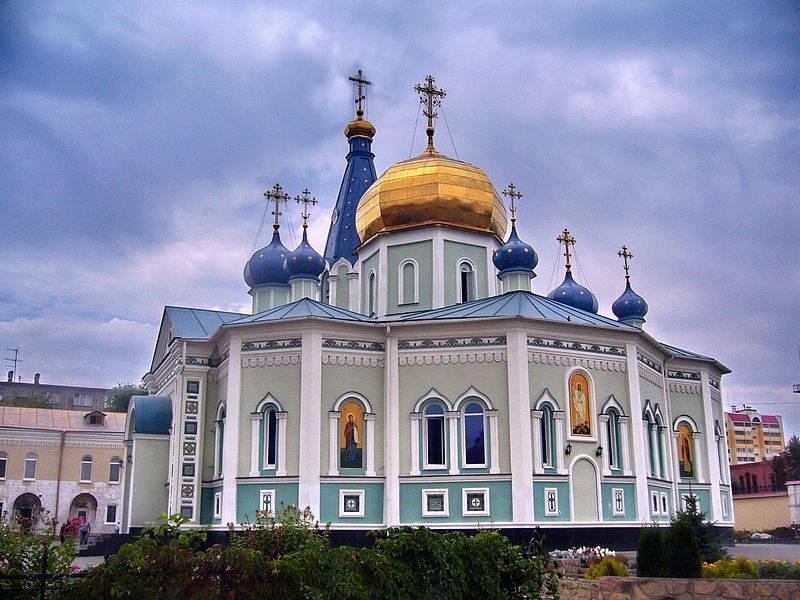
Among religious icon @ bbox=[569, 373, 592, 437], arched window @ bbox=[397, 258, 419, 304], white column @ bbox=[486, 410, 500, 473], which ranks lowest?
white column @ bbox=[486, 410, 500, 473]

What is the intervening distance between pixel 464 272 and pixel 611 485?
6.57 metres

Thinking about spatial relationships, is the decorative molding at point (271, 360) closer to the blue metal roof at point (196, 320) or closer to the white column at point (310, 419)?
the white column at point (310, 419)

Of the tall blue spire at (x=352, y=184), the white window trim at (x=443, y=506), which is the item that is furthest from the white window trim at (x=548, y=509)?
the tall blue spire at (x=352, y=184)

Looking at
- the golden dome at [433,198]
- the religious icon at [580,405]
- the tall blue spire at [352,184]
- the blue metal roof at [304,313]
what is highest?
the tall blue spire at [352,184]

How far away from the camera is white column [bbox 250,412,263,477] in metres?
17.2

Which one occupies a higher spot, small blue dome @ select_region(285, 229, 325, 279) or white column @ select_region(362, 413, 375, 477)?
small blue dome @ select_region(285, 229, 325, 279)

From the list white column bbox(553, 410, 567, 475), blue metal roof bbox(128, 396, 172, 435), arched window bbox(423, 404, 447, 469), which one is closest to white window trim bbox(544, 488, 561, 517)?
white column bbox(553, 410, 567, 475)

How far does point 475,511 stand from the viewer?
1667 cm

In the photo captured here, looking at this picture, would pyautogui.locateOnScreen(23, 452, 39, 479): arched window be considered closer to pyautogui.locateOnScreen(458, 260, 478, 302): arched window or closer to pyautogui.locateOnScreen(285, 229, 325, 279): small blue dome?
pyautogui.locateOnScreen(285, 229, 325, 279): small blue dome

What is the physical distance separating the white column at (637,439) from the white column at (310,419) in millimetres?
6532

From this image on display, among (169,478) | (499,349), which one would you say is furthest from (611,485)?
(169,478)

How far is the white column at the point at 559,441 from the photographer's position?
16891 mm

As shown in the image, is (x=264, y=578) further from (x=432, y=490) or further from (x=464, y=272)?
(x=464, y=272)

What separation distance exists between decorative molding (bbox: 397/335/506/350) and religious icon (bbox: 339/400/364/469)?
5.34ft
